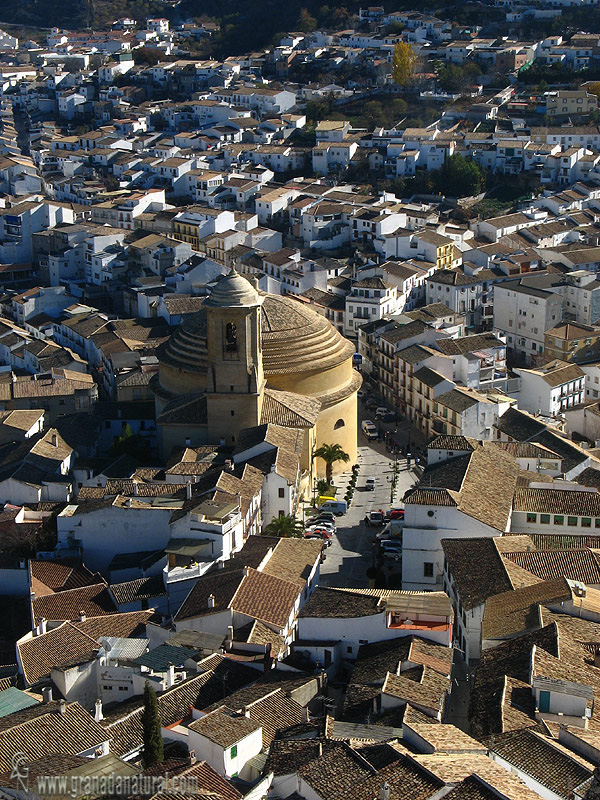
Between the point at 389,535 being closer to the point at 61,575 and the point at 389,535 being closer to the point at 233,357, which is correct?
the point at 233,357

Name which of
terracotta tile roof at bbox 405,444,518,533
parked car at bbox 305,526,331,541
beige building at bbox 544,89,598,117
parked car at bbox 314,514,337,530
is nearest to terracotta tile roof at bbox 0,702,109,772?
terracotta tile roof at bbox 405,444,518,533

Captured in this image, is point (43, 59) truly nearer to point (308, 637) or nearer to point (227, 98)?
point (227, 98)

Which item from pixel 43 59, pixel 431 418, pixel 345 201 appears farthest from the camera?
pixel 43 59

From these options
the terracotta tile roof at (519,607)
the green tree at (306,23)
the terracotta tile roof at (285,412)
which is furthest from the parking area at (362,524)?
the green tree at (306,23)

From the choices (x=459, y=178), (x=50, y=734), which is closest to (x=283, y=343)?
(x=50, y=734)

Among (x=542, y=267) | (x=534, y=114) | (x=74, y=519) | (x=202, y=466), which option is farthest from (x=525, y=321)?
(x=534, y=114)
